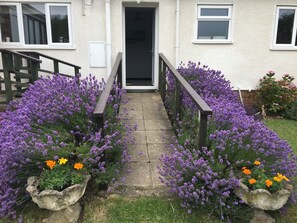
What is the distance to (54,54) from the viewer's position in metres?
7.39

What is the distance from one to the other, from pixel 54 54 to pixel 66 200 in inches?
213

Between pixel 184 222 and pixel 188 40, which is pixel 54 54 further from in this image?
pixel 184 222

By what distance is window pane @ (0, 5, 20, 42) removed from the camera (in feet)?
23.7

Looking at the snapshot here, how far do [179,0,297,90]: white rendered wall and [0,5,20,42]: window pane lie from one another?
440 cm

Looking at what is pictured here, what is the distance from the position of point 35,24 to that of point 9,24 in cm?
67

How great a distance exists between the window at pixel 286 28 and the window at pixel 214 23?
4.73 feet

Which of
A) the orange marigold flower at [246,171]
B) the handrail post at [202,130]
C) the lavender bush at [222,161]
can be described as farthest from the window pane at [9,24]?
the orange marigold flower at [246,171]

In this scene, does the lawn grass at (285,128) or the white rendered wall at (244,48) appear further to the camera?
the white rendered wall at (244,48)

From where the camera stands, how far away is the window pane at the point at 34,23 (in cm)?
722

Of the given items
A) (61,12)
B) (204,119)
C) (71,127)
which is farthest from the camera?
(61,12)

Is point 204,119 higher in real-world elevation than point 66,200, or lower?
higher

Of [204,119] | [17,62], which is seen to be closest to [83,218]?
[204,119]

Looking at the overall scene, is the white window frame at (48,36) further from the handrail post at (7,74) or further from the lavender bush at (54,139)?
the lavender bush at (54,139)

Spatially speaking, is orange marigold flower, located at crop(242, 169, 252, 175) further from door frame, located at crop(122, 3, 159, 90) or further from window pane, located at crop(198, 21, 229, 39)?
window pane, located at crop(198, 21, 229, 39)
